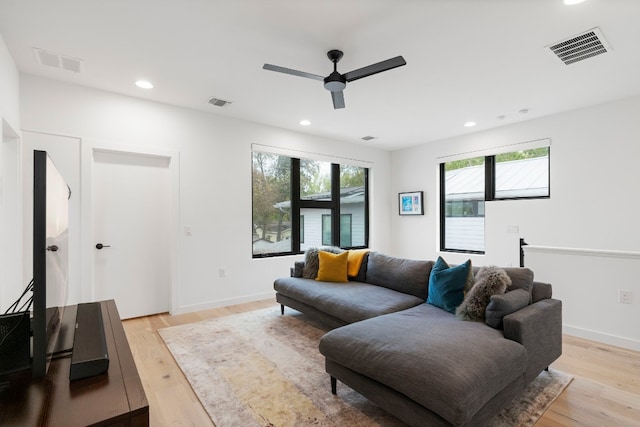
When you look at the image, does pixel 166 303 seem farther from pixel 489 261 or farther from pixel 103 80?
pixel 489 261

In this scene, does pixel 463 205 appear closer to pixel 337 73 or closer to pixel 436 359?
pixel 337 73

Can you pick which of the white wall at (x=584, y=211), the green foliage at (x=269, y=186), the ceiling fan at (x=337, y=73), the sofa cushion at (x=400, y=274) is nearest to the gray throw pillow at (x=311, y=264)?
the sofa cushion at (x=400, y=274)

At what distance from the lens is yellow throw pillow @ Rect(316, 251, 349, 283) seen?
152 inches

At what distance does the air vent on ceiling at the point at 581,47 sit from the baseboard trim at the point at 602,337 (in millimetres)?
2580

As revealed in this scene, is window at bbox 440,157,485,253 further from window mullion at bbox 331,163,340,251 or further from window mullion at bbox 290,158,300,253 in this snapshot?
window mullion at bbox 290,158,300,253

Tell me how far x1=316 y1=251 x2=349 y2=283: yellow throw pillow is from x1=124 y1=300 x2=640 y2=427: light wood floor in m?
1.83

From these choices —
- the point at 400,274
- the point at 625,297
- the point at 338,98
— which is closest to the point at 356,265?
the point at 400,274

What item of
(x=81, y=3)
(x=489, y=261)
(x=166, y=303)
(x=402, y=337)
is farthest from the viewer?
(x=489, y=261)

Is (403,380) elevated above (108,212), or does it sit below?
below

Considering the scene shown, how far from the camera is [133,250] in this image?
12.6 ft

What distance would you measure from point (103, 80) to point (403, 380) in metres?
3.84

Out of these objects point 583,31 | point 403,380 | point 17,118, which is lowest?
point 403,380

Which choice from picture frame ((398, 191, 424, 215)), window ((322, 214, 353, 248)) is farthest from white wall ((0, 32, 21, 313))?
picture frame ((398, 191, 424, 215))

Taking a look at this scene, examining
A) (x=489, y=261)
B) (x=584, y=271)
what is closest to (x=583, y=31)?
(x=584, y=271)
